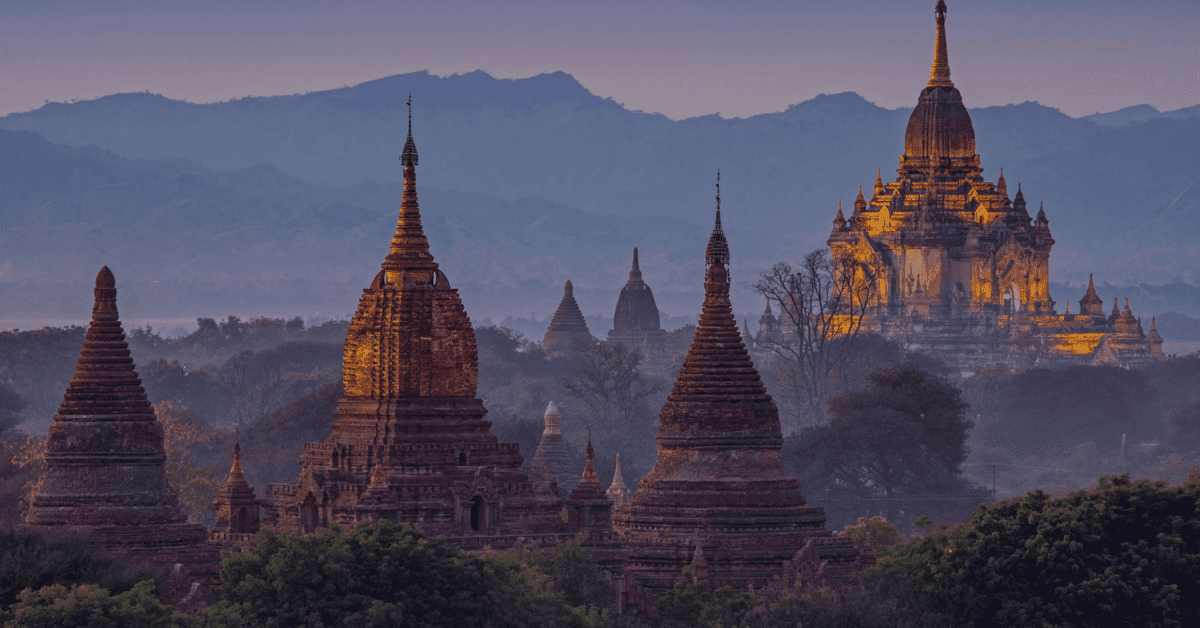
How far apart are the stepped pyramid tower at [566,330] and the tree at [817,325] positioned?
25538 millimetres

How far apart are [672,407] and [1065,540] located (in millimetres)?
10769

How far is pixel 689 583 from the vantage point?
188ft

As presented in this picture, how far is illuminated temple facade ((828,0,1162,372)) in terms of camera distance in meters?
158

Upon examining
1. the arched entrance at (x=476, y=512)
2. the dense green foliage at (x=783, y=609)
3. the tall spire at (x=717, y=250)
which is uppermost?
the tall spire at (x=717, y=250)

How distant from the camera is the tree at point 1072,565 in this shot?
53.2 m

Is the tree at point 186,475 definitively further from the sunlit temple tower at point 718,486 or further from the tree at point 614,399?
the tree at point 614,399

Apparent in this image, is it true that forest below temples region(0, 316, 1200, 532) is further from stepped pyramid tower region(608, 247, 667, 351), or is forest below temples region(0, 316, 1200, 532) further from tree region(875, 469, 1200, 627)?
tree region(875, 469, 1200, 627)

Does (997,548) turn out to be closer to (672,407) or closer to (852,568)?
(852,568)

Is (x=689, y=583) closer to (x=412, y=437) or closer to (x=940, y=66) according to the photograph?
(x=412, y=437)

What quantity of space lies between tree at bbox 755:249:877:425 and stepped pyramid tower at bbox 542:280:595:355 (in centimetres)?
2554

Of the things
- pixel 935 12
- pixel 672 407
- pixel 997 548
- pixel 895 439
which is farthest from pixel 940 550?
pixel 935 12

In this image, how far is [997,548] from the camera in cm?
5425

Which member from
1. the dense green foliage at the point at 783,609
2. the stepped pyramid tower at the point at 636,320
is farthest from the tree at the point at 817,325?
the dense green foliage at the point at 783,609

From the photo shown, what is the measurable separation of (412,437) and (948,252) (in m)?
100
